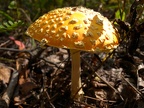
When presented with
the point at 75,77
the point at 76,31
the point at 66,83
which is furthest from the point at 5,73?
the point at 76,31

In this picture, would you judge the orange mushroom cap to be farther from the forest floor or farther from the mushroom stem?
the mushroom stem

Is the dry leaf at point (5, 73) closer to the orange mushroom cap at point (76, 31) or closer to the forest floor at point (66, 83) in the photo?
the forest floor at point (66, 83)

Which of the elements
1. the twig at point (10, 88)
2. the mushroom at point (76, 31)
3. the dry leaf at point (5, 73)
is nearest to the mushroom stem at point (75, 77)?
the mushroom at point (76, 31)

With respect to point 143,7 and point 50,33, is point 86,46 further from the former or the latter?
point 143,7

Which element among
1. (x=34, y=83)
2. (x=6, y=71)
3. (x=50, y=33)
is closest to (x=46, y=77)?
(x=34, y=83)

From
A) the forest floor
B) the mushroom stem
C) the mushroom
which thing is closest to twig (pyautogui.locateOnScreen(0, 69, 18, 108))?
the forest floor

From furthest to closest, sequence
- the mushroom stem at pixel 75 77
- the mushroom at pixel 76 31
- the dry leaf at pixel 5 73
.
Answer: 1. the dry leaf at pixel 5 73
2. the mushroom stem at pixel 75 77
3. the mushroom at pixel 76 31

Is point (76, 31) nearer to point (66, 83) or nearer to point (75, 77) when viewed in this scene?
point (75, 77)

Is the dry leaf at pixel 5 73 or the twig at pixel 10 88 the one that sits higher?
the dry leaf at pixel 5 73
